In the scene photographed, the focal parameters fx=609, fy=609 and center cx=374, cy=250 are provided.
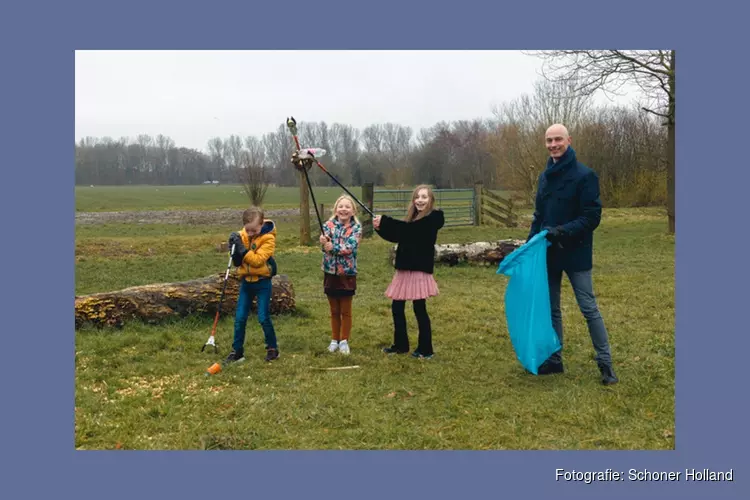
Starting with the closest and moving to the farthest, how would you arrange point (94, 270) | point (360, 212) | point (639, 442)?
point (639, 442), point (94, 270), point (360, 212)

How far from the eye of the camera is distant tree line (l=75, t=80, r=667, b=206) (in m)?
18.2

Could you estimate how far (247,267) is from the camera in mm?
5766

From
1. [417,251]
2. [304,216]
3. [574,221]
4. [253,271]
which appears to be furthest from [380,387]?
[304,216]

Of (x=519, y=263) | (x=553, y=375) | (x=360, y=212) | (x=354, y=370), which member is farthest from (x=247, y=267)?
(x=360, y=212)

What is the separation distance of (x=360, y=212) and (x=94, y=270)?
882cm

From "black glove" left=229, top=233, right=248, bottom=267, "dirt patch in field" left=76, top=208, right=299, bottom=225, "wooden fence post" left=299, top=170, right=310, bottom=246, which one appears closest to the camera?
"black glove" left=229, top=233, right=248, bottom=267

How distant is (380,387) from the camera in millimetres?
5121

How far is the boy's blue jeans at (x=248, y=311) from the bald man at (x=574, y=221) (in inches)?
105

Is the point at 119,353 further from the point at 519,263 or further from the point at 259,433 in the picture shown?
the point at 519,263

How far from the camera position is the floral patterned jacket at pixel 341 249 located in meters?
6.00

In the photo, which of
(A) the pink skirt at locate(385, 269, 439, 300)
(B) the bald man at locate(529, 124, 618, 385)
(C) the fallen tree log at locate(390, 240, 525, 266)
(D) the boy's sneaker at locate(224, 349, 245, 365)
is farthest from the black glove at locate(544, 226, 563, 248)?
(C) the fallen tree log at locate(390, 240, 525, 266)

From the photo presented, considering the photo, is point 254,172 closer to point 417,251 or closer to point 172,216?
point 172,216

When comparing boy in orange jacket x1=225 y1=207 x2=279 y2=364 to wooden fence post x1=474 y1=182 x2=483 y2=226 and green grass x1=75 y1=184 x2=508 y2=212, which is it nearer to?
green grass x1=75 y1=184 x2=508 y2=212

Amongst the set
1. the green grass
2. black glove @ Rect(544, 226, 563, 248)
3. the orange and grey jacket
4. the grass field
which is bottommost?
the grass field
